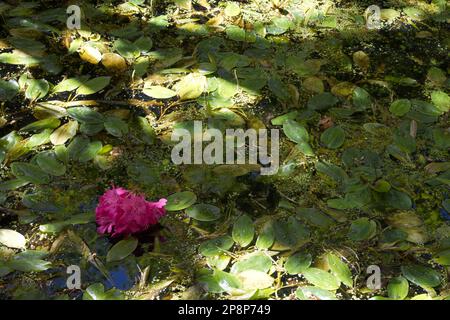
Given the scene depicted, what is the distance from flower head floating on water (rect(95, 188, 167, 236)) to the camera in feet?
5.55

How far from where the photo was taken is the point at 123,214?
170 centimetres

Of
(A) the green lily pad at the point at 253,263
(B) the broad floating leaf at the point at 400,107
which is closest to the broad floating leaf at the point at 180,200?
(A) the green lily pad at the point at 253,263

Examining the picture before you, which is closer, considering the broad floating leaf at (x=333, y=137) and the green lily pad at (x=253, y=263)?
the green lily pad at (x=253, y=263)

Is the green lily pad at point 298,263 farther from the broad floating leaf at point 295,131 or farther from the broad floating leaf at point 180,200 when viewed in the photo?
the broad floating leaf at point 295,131

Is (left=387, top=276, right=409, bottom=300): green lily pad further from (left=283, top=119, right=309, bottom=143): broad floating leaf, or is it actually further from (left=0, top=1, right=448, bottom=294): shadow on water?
(left=0, top=1, right=448, bottom=294): shadow on water

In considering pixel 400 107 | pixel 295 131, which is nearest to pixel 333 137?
pixel 295 131

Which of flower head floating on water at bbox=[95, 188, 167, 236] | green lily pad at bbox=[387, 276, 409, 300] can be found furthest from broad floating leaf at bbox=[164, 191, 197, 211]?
green lily pad at bbox=[387, 276, 409, 300]

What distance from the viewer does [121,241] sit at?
5.60 feet

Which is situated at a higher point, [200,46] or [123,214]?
[200,46]

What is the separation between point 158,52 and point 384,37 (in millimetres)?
887

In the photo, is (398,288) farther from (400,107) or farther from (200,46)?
(200,46)

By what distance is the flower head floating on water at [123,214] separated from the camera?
169 cm
